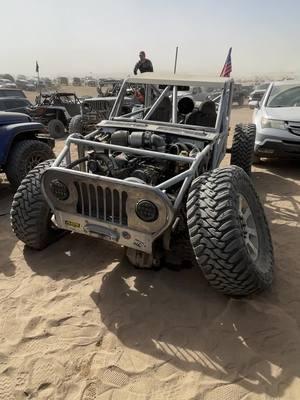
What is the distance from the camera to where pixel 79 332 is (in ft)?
9.04

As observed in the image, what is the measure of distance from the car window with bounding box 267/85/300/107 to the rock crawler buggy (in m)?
3.65

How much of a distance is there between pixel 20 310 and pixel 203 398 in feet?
5.28

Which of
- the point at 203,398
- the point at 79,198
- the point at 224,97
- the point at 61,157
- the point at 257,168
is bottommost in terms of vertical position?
the point at 257,168

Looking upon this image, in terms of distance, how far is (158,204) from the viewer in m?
2.79

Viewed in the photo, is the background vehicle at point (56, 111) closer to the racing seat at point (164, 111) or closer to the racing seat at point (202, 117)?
the racing seat at point (164, 111)

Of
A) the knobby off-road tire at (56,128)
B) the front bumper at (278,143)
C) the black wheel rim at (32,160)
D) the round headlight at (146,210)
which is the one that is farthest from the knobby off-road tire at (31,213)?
the knobby off-road tire at (56,128)

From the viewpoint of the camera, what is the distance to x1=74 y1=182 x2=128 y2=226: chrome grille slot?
9.87 feet

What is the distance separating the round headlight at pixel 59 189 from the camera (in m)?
3.14

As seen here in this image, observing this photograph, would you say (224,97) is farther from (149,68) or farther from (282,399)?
(149,68)

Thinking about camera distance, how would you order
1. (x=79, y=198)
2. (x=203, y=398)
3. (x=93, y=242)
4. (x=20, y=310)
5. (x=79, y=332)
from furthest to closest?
(x=93, y=242), (x=79, y=198), (x=20, y=310), (x=79, y=332), (x=203, y=398)

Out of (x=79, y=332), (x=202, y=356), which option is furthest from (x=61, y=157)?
(x=202, y=356)

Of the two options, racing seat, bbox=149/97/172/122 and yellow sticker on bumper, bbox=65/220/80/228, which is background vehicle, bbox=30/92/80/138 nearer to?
racing seat, bbox=149/97/172/122

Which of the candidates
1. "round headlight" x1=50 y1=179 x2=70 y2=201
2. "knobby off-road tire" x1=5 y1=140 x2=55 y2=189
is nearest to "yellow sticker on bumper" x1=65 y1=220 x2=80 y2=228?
"round headlight" x1=50 y1=179 x2=70 y2=201

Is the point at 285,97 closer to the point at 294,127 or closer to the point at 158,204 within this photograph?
the point at 294,127
